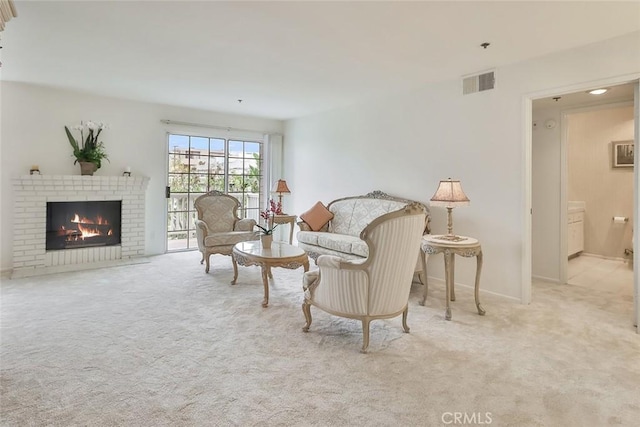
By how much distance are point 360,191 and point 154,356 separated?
12.5 feet

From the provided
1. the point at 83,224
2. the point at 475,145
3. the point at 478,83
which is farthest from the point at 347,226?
the point at 83,224

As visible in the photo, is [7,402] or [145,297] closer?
[7,402]

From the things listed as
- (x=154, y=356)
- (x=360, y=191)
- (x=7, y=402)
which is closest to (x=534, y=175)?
(x=360, y=191)

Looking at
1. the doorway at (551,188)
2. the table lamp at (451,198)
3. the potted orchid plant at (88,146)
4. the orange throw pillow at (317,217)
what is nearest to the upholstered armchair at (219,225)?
the orange throw pillow at (317,217)

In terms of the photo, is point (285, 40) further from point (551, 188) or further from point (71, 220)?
point (71, 220)

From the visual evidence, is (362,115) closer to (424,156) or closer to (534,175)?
(424,156)

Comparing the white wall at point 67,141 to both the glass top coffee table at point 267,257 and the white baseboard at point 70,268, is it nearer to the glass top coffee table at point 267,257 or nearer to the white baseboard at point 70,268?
the white baseboard at point 70,268

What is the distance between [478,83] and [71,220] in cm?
605

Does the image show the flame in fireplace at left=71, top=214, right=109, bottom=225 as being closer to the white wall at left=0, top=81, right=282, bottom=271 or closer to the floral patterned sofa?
the white wall at left=0, top=81, right=282, bottom=271

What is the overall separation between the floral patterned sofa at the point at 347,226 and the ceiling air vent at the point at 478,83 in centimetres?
149

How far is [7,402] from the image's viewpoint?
188 cm

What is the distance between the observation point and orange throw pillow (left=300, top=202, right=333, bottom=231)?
17.2 feet

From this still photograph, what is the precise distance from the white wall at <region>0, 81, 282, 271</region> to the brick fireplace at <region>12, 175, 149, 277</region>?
7.0 inches

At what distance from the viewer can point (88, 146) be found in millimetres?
5199
